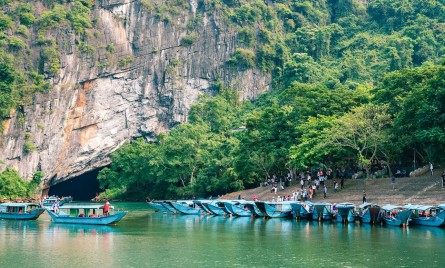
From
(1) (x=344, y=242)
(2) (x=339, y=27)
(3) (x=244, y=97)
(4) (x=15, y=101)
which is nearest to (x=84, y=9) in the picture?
(4) (x=15, y=101)

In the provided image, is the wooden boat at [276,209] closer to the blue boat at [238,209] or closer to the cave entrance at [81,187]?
the blue boat at [238,209]

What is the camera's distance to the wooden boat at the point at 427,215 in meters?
33.6

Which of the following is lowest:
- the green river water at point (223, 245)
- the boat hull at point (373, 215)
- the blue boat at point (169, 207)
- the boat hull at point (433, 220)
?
the green river water at point (223, 245)

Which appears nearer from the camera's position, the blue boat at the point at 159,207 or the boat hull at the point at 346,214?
the boat hull at the point at 346,214

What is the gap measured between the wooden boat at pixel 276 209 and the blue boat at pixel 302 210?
0.85 metres

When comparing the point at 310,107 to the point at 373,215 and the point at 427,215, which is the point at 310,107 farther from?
the point at 427,215

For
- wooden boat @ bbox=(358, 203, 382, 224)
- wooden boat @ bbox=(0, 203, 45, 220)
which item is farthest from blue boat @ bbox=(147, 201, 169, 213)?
wooden boat @ bbox=(358, 203, 382, 224)

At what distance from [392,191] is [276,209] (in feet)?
22.1

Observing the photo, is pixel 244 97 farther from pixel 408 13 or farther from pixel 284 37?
pixel 408 13

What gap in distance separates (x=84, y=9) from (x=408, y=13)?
39.2 metres

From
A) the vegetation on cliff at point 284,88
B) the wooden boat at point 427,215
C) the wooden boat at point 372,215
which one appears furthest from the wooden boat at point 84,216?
the vegetation on cliff at point 284,88

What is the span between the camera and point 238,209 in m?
44.4

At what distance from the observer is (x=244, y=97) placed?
87.1m

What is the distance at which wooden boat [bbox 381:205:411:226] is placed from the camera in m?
34.5
